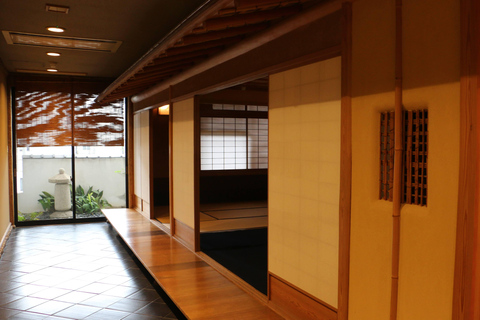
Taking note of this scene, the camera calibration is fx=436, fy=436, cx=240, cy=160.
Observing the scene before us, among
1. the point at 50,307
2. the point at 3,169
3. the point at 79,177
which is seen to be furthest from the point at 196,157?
the point at 79,177

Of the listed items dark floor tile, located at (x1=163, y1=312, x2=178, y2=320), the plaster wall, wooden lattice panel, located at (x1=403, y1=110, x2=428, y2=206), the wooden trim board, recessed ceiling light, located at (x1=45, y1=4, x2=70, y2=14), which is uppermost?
recessed ceiling light, located at (x1=45, y1=4, x2=70, y2=14)

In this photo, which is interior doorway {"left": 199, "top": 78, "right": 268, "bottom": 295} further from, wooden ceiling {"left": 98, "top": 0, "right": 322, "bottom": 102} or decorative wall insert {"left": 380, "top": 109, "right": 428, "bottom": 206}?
decorative wall insert {"left": 380, "top": 109, "right": 428, "bottom": 206}

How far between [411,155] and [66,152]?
23.1ft

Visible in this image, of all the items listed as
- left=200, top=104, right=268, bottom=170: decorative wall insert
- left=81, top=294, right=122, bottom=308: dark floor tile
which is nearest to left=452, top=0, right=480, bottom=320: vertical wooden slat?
left=81, top=294, right=122, bottom=308: dark floor tile

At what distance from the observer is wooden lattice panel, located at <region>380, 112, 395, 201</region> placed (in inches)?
80.9

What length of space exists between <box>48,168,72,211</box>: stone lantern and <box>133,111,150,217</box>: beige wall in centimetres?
121

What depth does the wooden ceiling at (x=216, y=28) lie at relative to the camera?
2402 millimetres

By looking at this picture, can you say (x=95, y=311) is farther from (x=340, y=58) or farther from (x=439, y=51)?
(x=439, y=51)

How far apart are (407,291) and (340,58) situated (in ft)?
4.09

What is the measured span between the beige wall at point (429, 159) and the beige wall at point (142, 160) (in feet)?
16.6

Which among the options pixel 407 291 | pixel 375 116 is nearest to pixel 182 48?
pixel 375 116

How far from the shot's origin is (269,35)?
303cm

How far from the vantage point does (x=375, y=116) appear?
213cm

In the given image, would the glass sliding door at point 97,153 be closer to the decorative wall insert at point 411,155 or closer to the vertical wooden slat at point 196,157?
the vertical wooden slat at point 196,157
